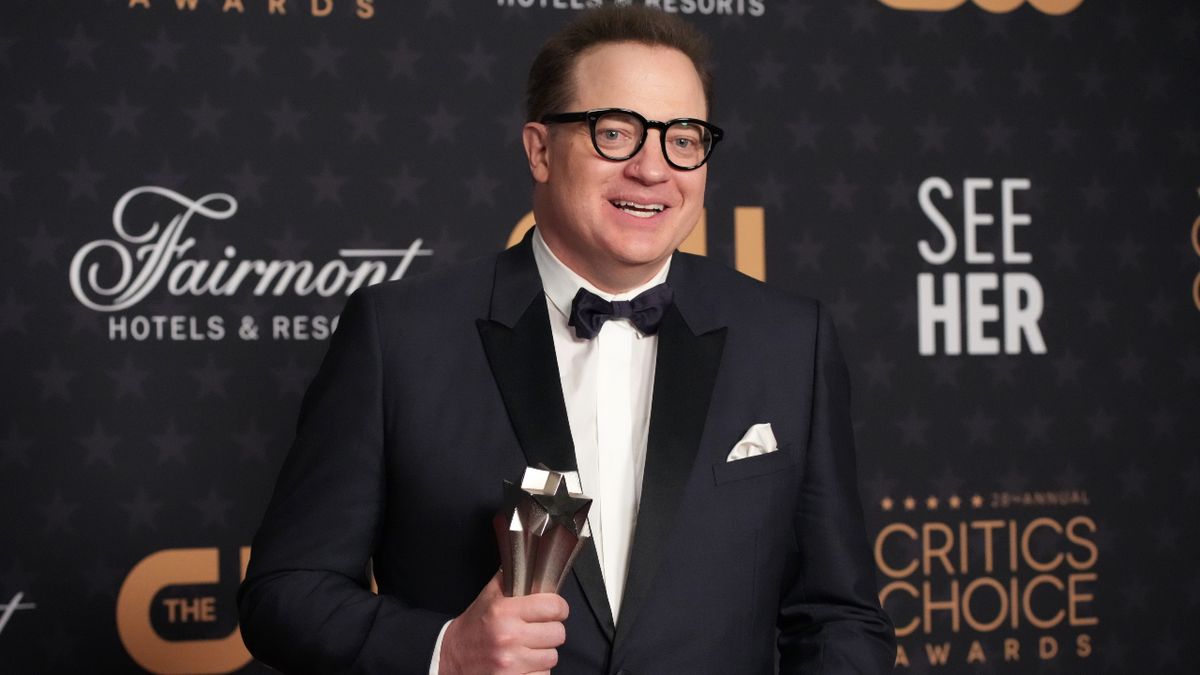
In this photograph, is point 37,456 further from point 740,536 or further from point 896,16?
point 896,16

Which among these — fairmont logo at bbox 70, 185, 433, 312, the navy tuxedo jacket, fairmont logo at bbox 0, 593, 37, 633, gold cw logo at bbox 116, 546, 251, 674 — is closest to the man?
the navy tuxedo jacket

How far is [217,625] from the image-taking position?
11.2 feet

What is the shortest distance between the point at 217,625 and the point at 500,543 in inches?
84.2

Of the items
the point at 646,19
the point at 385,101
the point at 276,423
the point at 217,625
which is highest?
the point at 385,101

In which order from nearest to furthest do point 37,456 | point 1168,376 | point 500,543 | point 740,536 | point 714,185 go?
point 500,543
point 740,536
point 37,456
point 714,185
point 1168,376

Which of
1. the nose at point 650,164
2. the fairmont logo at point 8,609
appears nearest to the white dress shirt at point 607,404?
the nose at point 650,164

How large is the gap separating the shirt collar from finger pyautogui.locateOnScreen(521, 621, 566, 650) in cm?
58

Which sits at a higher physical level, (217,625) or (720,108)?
(720,108)

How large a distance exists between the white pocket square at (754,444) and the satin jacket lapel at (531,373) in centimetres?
25

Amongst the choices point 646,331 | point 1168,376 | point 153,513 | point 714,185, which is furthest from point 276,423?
point 1168,376

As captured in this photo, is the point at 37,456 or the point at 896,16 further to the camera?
the point at 896,16

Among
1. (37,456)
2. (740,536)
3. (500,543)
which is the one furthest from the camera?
(37,456)

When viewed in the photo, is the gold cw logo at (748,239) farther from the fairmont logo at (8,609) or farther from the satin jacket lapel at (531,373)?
the fairmont logo at (8,609)

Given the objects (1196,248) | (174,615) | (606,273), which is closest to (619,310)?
(606,273)
